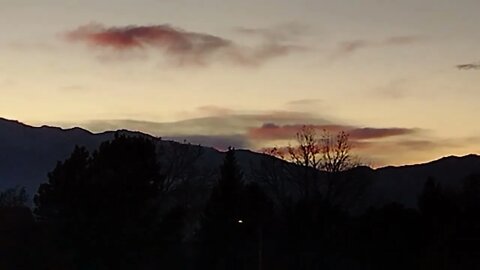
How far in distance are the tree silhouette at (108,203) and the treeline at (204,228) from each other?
0.06 metres

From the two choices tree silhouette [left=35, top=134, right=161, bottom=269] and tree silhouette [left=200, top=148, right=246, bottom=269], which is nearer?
tree silhouette [left=35, top=134, right=161, bottom=269]

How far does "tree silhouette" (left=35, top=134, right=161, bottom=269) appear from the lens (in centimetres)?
6094

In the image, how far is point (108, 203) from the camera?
6153 centimetres

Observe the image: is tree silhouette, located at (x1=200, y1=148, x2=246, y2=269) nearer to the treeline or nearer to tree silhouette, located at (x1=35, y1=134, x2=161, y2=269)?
the treeline

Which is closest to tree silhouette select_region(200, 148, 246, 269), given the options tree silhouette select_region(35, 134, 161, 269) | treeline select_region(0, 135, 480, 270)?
treeline select_region(0, 135, 480, 270)

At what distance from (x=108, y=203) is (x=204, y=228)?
12469mm

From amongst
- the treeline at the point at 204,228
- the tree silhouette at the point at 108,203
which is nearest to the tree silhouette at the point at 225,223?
the treeline at the point at 204,228

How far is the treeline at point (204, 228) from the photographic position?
2406 inches

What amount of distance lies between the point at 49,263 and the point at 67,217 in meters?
4.78

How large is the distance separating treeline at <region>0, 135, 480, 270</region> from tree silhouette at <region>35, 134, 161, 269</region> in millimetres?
60

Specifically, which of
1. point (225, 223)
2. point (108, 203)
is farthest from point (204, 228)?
point (108, 203)

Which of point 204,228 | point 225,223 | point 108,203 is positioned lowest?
point 204,228

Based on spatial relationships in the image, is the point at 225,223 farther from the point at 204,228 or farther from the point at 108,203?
the point at 108,203

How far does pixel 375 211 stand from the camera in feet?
244
